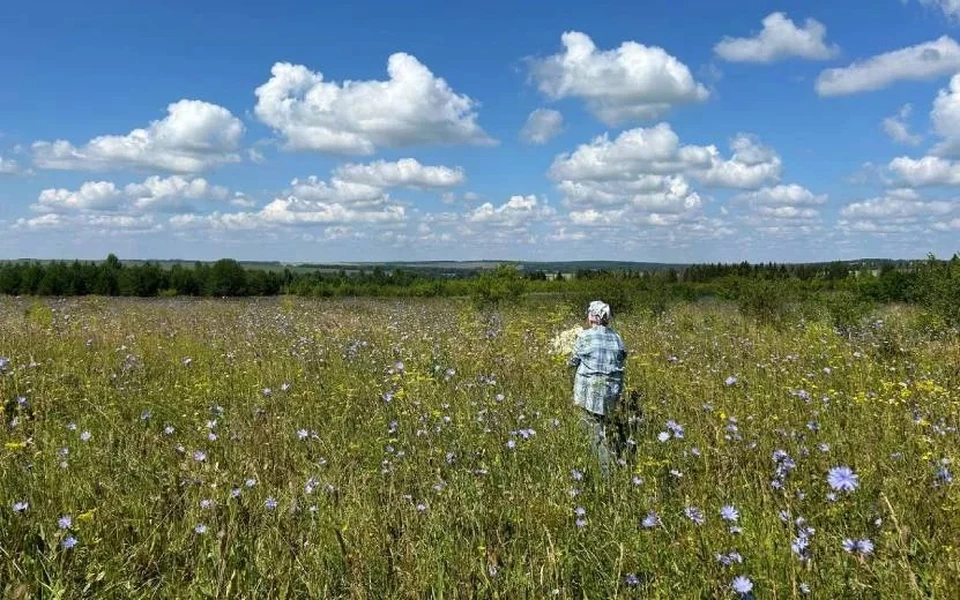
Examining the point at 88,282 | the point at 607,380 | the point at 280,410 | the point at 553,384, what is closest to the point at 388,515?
the point at 607,380

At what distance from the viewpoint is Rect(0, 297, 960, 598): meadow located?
8.59 ft

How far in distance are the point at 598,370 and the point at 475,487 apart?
2049mm

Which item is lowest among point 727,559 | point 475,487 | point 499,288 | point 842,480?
point 475,487

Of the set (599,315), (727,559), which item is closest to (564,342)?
(599,315)

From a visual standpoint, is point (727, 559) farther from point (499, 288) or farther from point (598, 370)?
point (499, 288)

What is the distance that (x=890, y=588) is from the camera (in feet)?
7.84

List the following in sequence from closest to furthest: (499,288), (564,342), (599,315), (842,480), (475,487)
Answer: (842,480)
(475,487)
(599,315)
(564,342)
(499,288)

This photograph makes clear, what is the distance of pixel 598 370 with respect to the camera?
522 cm

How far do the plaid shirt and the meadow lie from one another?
248 mm

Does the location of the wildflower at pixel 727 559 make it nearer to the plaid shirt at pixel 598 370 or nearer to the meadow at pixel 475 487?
the meadow at pixel 475 487

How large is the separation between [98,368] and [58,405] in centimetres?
177

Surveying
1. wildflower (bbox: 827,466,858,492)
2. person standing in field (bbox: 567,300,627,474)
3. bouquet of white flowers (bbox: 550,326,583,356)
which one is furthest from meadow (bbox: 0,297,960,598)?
bouquet of white flowers (bbox: 550,326,583,356)

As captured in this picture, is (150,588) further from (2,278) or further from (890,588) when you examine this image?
(2,278)

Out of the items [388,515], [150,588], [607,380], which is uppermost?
[607,380]
